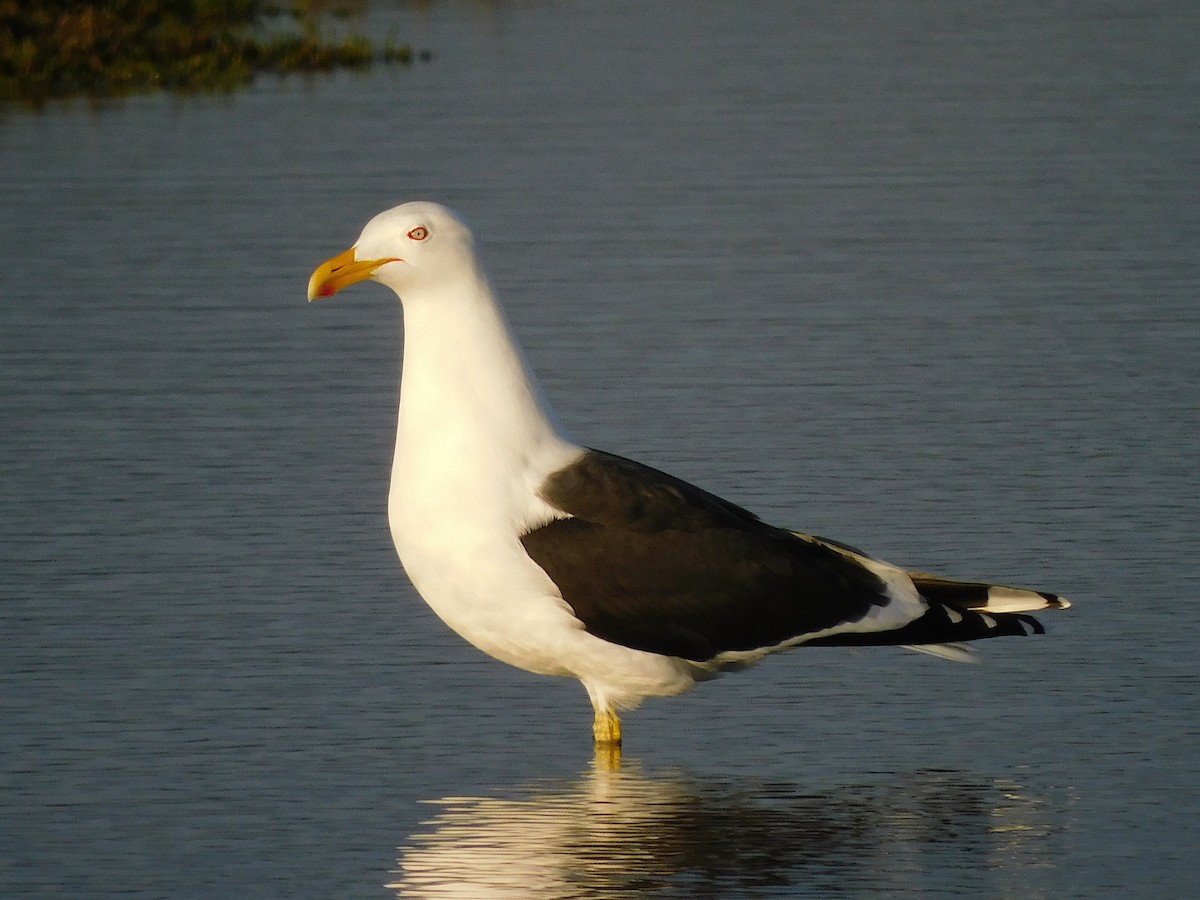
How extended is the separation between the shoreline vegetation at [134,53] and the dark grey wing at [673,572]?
14.4m

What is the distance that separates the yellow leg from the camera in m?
7.42

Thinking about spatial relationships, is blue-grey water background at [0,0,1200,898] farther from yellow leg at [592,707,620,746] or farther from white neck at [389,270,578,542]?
white neck at [389,270,578,542]

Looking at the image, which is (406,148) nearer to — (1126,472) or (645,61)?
(645,61)

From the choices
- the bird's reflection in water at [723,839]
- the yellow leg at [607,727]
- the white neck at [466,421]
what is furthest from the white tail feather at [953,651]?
the white neck at [466,421]

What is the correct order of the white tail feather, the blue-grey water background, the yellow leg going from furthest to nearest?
the white tail feather
the yellow leg
the blue-grey water background

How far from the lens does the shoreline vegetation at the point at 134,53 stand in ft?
69.8

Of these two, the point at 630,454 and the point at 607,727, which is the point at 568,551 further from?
the point at 630,454

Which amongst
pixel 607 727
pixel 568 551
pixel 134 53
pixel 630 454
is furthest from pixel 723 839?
pixel 134 53

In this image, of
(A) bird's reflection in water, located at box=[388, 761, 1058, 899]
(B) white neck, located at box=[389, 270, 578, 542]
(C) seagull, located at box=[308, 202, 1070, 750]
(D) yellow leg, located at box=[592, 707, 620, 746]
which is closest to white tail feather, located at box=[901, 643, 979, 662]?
(C) seagull, located at box=[308, 202, 1070, 750]

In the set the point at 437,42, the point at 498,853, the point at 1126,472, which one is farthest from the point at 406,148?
the point at 498,853

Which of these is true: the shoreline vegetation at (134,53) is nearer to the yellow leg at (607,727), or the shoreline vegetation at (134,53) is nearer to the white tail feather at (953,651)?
the yellow leg at (607,727)

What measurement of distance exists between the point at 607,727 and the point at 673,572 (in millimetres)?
508

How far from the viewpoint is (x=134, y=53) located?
21844mm

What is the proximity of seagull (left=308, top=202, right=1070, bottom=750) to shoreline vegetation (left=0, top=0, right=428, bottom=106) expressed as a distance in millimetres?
14162
